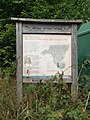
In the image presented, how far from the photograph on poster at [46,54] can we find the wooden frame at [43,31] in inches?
2.6

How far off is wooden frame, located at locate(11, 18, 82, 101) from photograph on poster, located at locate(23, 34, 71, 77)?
0.07 m

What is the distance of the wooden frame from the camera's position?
5277 mm

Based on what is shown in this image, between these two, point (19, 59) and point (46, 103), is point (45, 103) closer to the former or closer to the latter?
point (46, 103)

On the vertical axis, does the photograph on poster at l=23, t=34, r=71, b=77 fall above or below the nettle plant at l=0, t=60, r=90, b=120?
above

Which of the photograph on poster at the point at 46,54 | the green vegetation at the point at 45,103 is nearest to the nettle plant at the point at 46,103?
the green vegetation at the point at 45,103

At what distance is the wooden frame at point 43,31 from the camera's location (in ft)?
17.3

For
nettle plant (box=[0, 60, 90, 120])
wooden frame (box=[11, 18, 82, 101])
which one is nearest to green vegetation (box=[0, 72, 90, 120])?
nettle plant (box=[0, 60, 90, 120])

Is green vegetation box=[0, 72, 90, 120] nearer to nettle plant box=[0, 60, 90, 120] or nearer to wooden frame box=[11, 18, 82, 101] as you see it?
nettle plant box=[0, 60, 90, 120]

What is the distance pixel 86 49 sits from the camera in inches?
236

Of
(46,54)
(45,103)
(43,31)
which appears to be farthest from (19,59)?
(45,103)

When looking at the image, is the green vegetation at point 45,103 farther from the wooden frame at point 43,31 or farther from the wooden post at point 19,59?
the wooden frame at point 43,31

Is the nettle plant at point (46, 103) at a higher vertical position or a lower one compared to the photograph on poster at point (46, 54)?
lower

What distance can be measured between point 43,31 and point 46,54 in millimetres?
396

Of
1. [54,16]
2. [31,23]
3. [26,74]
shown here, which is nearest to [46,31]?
[31,23]
